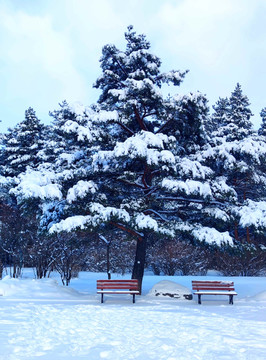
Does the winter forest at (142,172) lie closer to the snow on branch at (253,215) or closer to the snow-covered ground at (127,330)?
the snow on branch at (253,215)

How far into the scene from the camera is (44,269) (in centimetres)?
1678

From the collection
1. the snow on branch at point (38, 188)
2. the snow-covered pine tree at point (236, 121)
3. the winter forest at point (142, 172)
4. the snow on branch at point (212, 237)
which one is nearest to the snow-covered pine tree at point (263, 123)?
the snow-covered pine tree at point (236, 121)

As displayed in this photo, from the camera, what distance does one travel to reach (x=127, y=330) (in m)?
6.36

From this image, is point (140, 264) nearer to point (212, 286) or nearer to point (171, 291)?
point (171, 291)

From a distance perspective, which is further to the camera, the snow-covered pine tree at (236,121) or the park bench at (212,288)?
the snow-covered pine tree at (236,121)

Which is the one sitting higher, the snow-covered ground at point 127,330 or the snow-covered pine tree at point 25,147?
the snow-covered pine tree at point 25,147

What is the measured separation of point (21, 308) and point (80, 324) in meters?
2.47

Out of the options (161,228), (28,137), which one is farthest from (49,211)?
(28,137)

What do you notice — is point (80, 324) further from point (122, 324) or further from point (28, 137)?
point (28, 137)

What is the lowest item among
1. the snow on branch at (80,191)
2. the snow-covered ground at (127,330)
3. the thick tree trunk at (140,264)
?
the snow-covered ground at (127,330)

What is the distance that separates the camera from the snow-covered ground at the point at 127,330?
4.84 meters

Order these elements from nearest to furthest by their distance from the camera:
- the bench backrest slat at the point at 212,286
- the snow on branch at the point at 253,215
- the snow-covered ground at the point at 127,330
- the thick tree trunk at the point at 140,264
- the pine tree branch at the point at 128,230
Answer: the snow-covered ground at the point at 127,330 < the bench backrest slat at the point at 212,286 < the snow on branch at the point at 253,215 < the pine tree branch at the point at 128,230 < the thick tree trunk at the point at 140,264

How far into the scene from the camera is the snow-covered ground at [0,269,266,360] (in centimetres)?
484

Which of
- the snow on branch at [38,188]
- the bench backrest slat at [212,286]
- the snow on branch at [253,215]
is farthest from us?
the snow on branch at [253,215]
